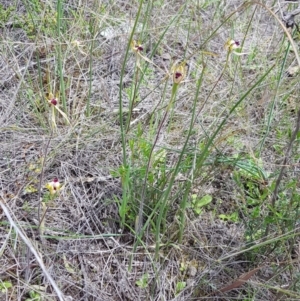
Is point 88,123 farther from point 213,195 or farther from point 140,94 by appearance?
point 213,195

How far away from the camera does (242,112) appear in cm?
153

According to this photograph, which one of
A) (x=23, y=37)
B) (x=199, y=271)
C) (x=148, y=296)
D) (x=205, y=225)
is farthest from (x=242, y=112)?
(x=23, y=37)

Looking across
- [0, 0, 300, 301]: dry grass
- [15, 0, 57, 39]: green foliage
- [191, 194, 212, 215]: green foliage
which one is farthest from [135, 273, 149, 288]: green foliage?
[15, 0, 57, 39]: green foliage

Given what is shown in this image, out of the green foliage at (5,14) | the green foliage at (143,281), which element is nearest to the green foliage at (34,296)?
the green foliage at (143,281)

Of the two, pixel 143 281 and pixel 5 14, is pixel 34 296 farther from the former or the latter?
pixel 5 14

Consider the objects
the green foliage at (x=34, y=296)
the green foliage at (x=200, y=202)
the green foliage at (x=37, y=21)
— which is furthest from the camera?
the green foliage at (x=37, y=21)

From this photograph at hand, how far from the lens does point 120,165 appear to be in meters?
1.34

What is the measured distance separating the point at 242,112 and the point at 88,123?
0.53 meters

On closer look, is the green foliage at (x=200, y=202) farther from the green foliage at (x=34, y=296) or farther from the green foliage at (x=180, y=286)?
the green foliage at (x=34, y=296)

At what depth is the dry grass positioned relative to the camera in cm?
111

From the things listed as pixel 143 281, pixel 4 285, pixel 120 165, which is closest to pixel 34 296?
pixel 4 285

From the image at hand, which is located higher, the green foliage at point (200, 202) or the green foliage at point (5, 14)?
the green foliage at point (5, 14)

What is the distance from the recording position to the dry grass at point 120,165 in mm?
1110

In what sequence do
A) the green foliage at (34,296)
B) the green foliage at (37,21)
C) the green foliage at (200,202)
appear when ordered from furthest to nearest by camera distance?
the green foliage at (37,21), the green foliage at (200,202), the green foliage at (34,296)
